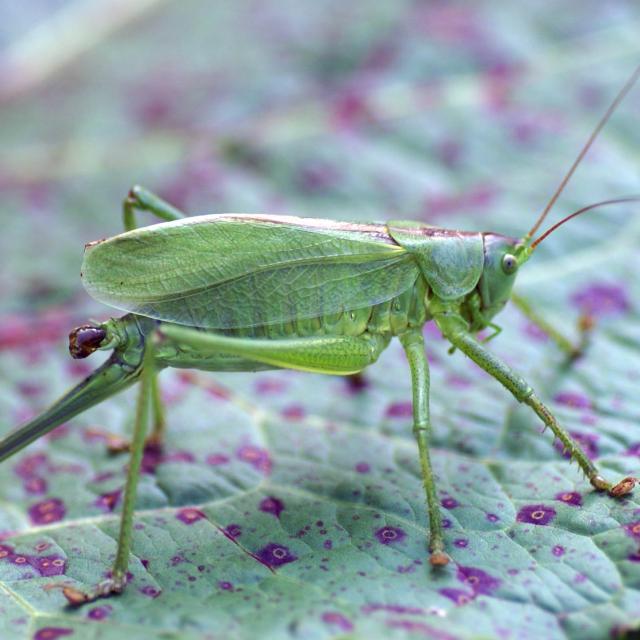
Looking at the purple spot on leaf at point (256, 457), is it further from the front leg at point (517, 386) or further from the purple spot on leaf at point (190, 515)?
the front leg at point (517, 386)

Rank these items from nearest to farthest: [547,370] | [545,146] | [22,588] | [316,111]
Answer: [22,588]
[547,370]
[545,146]
[316,111]

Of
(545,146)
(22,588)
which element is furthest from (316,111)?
(22,588)

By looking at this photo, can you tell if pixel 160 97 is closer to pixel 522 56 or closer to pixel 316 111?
pixel 316 111

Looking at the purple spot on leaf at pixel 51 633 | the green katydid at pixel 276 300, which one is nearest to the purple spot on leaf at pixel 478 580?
the green katydid at pixel 276 300

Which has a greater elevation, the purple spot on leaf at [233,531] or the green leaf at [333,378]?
the green leaf at [333,378]

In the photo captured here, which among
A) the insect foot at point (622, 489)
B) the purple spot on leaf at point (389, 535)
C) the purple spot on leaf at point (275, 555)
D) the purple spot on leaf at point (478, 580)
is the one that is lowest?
the purple spot on leaf at point (275, 555)

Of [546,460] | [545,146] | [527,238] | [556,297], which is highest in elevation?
[545,146]

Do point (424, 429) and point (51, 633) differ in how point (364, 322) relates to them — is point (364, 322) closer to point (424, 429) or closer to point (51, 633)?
point (424, 429)
